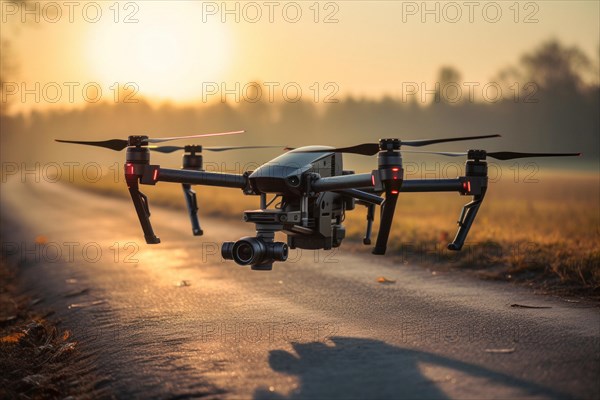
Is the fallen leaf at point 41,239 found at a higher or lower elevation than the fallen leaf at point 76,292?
higher

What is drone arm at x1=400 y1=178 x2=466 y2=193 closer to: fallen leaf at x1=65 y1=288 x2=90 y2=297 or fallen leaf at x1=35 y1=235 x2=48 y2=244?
fallen leaf at x1=65 y1=288 x2=90 y2=297

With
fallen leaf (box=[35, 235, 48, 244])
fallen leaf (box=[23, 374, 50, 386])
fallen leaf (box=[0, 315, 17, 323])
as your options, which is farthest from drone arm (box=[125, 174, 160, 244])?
fallen leaf (box=[35, 235, 48, 244])

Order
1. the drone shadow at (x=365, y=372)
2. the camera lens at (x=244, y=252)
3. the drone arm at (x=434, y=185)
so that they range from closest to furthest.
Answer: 1. the drone shadow at (x=365, y=372)
2. the camera lens at (x=244, y=252)
3. the drone arm at (x=434, y=185)

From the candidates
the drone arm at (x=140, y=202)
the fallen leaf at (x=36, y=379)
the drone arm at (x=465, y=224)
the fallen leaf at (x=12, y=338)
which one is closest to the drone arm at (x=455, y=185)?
the drone arm at (x=465, y=224)

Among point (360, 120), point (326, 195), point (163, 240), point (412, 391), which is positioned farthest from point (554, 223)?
point (360, 120)

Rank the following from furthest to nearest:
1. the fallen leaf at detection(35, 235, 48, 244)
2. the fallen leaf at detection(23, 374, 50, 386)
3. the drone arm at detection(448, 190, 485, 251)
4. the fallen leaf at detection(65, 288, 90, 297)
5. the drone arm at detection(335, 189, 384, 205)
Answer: the fallen leaf at detection(35, 235, 48, 244) < the fallen leaf at detection(65, 288, 90, 297) < the drone arm at detection(335, 189, 384, 205) < the drone arm at detection(448, 190, 485, 251) < the fallen leaf at detection(23, 374, 50, 386)

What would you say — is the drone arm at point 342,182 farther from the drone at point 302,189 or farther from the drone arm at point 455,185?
the drone arm at point 455,185

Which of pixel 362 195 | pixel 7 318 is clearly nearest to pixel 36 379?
pixel 362 195
